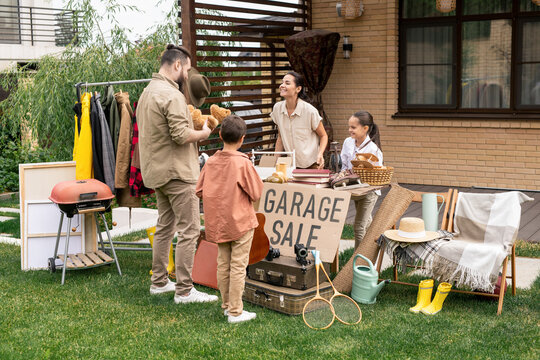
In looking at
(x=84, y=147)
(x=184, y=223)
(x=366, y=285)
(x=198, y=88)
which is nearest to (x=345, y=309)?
(x=366, y=285)

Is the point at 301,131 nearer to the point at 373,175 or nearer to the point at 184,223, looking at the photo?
the point at 373,175

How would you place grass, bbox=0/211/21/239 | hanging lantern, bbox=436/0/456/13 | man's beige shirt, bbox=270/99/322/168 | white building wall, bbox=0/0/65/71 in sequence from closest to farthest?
man's beige shirt, bbox=270/99/322/168
grass, bbox=0/211/21/239
hanging lantern, bbox=436/0/456/13
white building wall, bbox=0/0/65/71

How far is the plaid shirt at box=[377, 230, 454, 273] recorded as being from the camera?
17.0 feet

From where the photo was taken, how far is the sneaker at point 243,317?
4898mm

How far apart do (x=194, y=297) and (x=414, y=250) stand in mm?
1759

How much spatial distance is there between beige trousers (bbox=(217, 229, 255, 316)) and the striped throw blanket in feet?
4.56

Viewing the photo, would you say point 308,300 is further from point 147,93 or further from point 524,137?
point 524,137

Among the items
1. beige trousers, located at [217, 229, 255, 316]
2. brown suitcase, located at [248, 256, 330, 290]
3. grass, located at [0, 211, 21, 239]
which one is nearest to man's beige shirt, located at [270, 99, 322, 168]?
brown suitcase, located at [248, 256, 330, 290]

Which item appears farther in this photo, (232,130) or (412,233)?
(412,233)

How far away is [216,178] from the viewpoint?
191 inches

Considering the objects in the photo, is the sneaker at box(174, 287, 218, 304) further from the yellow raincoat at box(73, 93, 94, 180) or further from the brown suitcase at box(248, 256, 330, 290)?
the yellow raincoat at box(73, 93, 94, 180)

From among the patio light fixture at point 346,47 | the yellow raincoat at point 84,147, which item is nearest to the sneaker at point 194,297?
the yellow raincoat at point 84,147

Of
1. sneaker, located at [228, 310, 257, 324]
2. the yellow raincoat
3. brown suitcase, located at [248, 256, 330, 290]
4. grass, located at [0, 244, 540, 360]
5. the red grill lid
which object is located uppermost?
the yellow raincoat

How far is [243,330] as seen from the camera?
4742 millimetres
